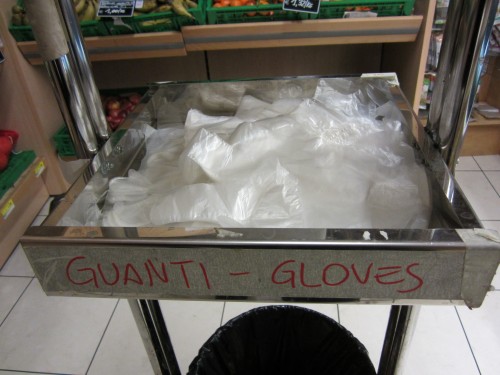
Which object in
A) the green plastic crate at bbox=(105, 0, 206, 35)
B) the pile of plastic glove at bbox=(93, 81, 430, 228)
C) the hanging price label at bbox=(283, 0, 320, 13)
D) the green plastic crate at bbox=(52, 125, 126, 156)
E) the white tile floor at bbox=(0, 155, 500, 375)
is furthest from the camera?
the green plastic crate at bbox=(52, 125, 126, 156)

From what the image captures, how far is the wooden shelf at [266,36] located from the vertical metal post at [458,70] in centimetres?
110

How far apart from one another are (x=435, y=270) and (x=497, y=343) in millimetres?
1100

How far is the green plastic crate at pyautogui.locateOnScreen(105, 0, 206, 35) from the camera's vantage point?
5.56 ft

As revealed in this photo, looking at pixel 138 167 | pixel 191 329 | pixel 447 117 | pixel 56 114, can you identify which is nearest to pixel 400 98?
pixel 447 117

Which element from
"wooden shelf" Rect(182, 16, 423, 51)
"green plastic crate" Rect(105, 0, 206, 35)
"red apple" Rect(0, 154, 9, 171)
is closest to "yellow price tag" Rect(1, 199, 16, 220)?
"red apple" Rect(0, 154, 9, 171)

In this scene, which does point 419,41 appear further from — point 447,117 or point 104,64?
point 104,64

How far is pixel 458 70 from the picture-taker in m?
0.67

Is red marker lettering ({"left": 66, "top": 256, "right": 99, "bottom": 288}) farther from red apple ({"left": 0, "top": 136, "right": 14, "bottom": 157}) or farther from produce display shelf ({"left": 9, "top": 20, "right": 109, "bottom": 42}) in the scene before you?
red apple ({"left": 0, "top": 136, "right": 14, "bottom": 157})

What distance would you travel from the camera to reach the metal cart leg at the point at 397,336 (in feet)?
2.50

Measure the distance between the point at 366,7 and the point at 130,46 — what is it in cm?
109

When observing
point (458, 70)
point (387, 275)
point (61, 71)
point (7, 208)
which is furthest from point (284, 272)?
point (7, 208)

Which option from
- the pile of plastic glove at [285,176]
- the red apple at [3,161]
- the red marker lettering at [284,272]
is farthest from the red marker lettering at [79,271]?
the red apple at [3,161]

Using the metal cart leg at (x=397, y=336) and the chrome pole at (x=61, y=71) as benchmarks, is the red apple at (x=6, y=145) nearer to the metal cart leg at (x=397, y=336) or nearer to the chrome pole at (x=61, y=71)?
the chrome pole at (x=61, y=71)

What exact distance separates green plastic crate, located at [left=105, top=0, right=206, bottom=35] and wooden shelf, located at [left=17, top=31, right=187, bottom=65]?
0.08 feet
